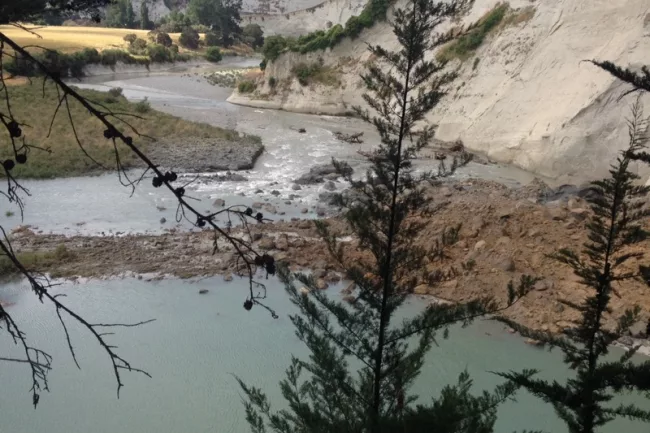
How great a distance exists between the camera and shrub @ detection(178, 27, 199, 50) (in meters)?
61.2

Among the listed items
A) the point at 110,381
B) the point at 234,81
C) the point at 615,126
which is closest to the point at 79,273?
the point at 110,381

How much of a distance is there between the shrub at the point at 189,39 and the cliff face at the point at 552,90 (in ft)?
131

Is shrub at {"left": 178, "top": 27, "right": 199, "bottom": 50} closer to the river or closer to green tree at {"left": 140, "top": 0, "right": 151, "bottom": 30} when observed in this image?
green tree at {"left": 140, "top": 0, "right": 151, "bottom": 30}

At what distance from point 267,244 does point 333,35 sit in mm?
23675

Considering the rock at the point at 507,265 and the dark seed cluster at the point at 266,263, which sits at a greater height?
the dark seed cluster at the point at 266,263

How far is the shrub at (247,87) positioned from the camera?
126 ft

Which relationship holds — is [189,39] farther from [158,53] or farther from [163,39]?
[158,53]

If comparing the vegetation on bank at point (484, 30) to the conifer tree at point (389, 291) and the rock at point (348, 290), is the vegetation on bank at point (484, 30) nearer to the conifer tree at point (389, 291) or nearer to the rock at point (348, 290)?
the rock at point (348, 290)

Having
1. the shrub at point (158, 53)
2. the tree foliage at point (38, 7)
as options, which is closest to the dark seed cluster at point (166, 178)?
the tree foliage at point (38, 7)

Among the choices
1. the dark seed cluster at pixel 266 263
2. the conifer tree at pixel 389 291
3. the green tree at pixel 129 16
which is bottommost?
the conifer tree at pixel 389 291

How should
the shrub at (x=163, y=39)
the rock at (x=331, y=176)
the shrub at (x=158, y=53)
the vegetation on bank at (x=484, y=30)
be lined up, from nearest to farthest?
the rock at (x=331, y=176) → the vegetation on bank at (x=484, y=30) → the shrub at (x=158, y=53) → the shrub at (x=163, y=39)

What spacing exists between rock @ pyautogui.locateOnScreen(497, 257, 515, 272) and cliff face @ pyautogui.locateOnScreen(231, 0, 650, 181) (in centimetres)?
741

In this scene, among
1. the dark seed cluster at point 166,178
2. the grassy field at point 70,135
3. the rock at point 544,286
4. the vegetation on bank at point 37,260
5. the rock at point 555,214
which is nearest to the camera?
the dark seed cluster at point 166,178

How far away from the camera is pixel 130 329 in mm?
10250
